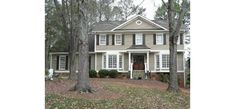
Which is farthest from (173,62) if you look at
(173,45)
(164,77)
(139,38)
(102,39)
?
(102,39)

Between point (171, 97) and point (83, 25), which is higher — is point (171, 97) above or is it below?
below

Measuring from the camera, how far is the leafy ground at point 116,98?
3.35 meters

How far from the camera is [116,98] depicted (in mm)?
3756

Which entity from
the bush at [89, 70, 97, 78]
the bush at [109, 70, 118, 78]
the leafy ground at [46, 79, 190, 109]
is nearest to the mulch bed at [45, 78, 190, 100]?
the leafy ground at [46, 79, 190, 109]

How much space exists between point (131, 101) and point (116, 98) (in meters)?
0.25

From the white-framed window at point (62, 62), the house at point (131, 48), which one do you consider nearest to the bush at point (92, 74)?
the house at point (131, 48)

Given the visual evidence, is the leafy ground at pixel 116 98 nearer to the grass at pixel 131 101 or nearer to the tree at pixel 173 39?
the grass at pixel 131 101

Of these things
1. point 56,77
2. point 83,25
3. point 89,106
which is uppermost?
point 83,25

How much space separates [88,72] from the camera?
509 cm
